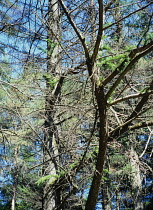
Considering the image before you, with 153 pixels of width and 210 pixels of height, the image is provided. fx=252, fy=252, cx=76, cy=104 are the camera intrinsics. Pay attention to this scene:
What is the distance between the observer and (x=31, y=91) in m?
4.25

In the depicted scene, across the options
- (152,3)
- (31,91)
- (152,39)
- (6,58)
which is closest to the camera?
(152,3)

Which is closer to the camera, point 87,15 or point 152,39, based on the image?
point 152,39

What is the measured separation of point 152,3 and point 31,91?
2364mm

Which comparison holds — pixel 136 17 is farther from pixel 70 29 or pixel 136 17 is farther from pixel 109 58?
pixel 70 29

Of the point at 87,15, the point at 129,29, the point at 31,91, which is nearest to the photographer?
the point at 129,29

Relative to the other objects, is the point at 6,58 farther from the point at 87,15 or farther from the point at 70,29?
the point at 87,15

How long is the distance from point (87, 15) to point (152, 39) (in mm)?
1173

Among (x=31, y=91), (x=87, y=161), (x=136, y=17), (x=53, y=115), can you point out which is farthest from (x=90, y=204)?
(x=136, y=17)

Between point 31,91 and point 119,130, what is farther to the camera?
point 31,91

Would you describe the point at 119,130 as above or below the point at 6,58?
below

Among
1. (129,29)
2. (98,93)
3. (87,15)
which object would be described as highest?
(87,15)

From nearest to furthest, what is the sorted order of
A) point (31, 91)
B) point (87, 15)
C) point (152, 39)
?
point (152, 39)
point (87, 15)
point (31, 91)

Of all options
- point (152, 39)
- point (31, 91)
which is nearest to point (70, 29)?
point (31, 91)

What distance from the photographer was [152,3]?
271 cm
